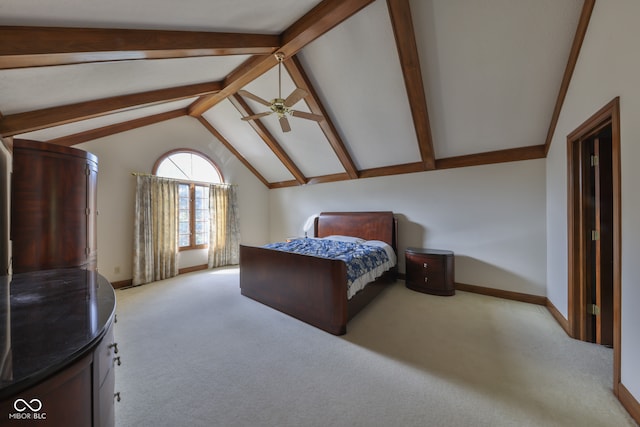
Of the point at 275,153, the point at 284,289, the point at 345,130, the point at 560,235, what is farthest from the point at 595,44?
the point at 275,153

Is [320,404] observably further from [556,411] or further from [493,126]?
[493,126]

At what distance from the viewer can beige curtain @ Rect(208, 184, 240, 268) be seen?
17.9 ft

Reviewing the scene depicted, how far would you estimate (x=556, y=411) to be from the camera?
1.59m

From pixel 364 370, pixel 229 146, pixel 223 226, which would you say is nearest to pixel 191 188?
pixel 223 226

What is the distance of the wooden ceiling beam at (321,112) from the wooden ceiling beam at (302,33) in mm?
245

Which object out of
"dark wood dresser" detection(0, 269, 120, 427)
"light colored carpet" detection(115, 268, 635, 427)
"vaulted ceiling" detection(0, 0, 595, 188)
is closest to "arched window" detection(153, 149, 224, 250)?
"vaulted ceiling" detection(0, 0, 595, 188)

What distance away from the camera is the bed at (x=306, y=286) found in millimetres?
2578

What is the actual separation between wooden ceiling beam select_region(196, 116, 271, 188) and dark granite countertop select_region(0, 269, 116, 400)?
4548 mm

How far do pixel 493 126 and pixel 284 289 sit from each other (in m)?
3.66

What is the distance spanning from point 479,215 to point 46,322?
466 cm

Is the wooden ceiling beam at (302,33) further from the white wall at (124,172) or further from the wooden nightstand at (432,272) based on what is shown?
the wooden nightstand at (432,272)

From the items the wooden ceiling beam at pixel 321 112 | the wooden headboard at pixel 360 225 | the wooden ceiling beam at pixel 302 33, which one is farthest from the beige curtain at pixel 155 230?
the wooden ceiling beam at pixel 321 112

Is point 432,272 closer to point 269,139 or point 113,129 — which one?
point 269,139

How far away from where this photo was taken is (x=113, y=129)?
4.08 meters
